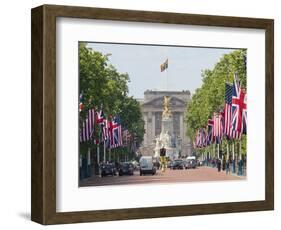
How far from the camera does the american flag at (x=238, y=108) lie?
14211 mm

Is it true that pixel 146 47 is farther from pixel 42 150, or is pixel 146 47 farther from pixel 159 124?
pixel 42 150

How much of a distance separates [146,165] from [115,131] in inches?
26.5

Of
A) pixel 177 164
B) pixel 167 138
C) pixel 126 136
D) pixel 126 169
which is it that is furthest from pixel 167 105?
pixel 126 169

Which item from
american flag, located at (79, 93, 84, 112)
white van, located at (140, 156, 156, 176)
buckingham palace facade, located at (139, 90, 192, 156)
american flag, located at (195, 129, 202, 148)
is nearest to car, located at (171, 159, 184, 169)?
buckingham palace facade, located at (139, 90, 192, 156)

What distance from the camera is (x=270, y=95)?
14.4m

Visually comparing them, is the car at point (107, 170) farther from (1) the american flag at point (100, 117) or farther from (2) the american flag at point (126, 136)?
(1) the american flag at point (100, 117)

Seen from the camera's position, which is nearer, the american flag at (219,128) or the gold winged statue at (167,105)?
the gold winged statue at (167,105)

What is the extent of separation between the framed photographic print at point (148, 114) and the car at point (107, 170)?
1cm

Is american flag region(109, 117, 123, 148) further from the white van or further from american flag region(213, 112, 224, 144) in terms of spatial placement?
american flag region(213, 112, 224, 144)

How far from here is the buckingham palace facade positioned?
1334 centimetres

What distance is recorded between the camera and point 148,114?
13.4 meters

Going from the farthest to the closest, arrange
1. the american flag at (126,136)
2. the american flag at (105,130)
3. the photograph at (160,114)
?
the american flag at (126,136) < the american flag at (105,130) < the photograph at (160,114)

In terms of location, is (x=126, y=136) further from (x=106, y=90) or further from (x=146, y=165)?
(x=106, y=90)

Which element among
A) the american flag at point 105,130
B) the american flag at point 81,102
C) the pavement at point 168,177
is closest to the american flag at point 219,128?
the pavement at point 168,177
